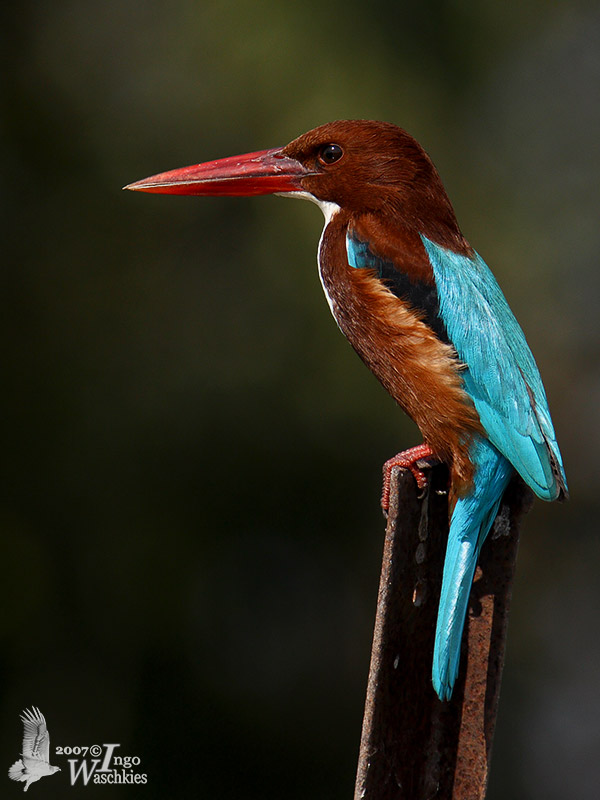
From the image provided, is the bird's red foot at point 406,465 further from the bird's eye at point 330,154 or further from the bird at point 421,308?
the bird's eye at point 330,154

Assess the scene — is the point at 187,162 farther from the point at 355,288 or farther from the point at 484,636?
the point at 484,636

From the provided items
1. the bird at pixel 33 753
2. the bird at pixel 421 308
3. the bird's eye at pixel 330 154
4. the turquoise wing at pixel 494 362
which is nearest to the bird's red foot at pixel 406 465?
the bird at pixel 421 308

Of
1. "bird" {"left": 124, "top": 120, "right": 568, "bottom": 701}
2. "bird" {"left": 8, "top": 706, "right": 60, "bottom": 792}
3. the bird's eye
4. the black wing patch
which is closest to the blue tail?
"bird" {"left": 124, "top": 120, "right": 568, "bottom": 701}

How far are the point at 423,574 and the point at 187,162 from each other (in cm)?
258

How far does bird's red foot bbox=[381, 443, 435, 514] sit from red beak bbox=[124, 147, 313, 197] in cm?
73

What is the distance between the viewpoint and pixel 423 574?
166 cm

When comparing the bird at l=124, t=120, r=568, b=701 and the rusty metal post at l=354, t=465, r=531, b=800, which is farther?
the bird at l=124, t=120, r=568, b=701

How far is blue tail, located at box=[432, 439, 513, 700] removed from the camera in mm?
1558

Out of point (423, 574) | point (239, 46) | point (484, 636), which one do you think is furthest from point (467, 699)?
point (239, 46)

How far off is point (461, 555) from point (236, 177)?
1133mm

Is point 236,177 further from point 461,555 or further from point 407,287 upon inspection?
point 461,555

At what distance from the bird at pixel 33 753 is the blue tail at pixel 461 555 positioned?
6.80 feet

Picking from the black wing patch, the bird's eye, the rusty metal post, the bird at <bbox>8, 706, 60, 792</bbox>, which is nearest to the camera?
the rusty metal post

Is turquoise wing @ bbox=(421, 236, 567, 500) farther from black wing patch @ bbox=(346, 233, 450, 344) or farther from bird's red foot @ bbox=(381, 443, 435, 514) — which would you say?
bird's red foot @ bbox=(381, 443, 435, 514)
